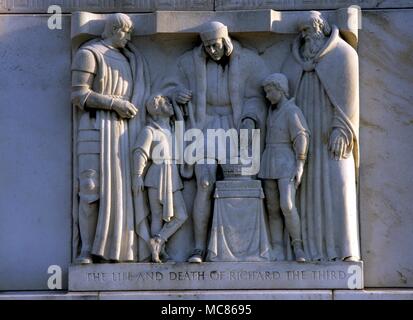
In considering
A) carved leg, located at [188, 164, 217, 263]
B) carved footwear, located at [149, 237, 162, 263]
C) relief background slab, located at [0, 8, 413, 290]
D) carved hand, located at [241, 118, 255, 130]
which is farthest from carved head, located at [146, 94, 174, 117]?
carved footwear, located at [149, 237, 162, 263]

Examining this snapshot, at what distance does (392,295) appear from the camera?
11.8 meters

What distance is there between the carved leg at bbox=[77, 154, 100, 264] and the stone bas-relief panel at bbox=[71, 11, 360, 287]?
1 cm

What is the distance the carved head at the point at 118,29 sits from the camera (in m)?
12.1

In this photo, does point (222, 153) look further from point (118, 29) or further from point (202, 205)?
point (118, 29)

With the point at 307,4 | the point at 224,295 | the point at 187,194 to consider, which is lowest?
the point at 224,295

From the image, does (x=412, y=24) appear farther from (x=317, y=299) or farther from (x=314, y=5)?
(x=317, y=299)

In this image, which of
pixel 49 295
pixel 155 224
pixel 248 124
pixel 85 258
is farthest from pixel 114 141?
pixel 49 295

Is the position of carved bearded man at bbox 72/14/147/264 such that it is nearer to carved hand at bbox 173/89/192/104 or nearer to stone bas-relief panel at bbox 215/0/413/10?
carved hand at bbox 173/89/192/104

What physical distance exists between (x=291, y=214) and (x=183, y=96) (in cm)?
163

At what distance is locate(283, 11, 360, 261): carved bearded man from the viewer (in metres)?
11.9

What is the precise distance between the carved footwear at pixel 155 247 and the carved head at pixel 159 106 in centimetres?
128

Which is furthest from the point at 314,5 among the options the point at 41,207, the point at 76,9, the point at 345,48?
the point at 41,207

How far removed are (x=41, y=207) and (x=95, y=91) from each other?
133 cm

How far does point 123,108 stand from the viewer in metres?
12.0
